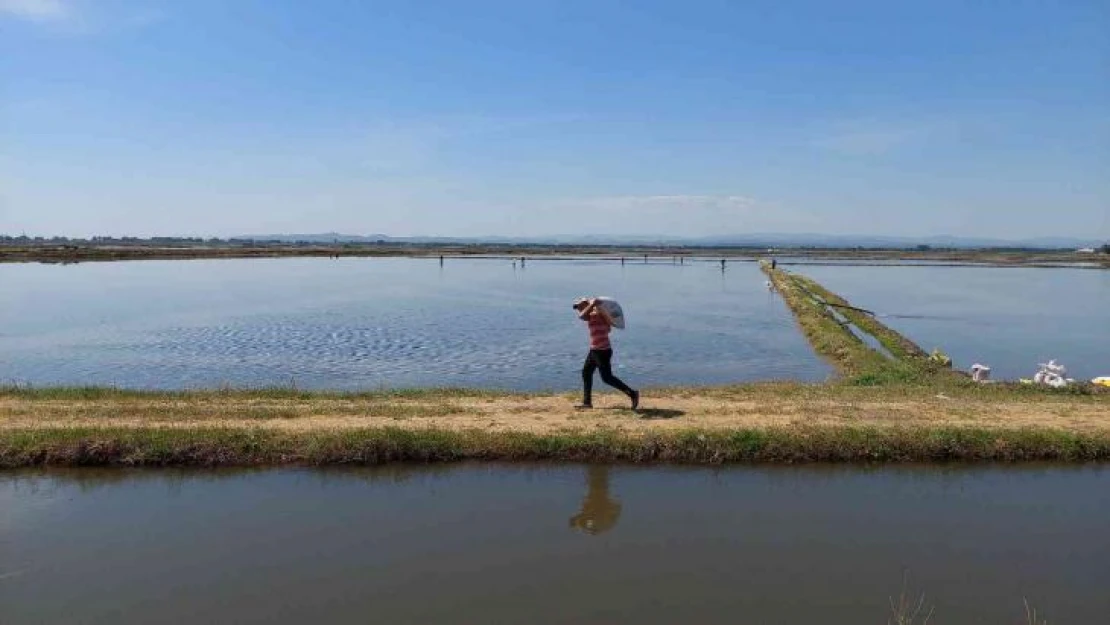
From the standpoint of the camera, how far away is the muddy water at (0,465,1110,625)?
5.79 m

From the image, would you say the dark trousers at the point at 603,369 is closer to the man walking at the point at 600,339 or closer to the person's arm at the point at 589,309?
the man walking at the point at 600,339

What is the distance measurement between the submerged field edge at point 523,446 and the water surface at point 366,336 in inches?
203

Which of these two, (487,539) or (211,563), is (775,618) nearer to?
(487,539)

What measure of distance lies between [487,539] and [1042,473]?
20.8 feet

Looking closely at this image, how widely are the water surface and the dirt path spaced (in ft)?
10.8

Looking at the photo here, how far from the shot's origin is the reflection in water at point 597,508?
24.0 feet

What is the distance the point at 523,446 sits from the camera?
30.6ft

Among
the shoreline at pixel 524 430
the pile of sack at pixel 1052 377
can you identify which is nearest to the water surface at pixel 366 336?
the shoreline at pixel 524 430

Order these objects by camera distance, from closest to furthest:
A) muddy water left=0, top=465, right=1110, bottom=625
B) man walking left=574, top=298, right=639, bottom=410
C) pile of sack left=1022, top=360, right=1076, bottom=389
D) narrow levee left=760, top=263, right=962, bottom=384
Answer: muddy water left=0, top=465, right=1110, bottom=625, man walking left=574, top=298, right=639, bottom=410, pile of sack left=1022, top=360, right=1076, bottom=389, narrow levee left=760, top=263, right=962, bottom=384

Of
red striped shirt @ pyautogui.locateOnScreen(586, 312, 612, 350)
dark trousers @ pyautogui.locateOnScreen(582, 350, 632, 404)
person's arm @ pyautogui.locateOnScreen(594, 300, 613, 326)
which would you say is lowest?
dark trousers @ pyautogui.locateOnScreen(582, 350, 632, 404)

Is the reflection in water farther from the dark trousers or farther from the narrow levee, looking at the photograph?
the narrow levee

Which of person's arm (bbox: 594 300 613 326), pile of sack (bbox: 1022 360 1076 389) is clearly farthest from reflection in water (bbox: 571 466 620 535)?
pile of sack (bbox: 1022 360 1076 389)

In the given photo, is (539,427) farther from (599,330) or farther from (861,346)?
(861,346)

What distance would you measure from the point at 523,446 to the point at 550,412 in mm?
1640
